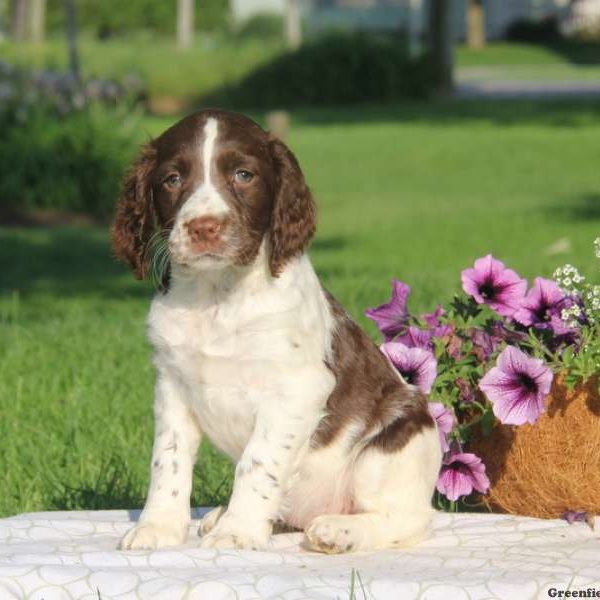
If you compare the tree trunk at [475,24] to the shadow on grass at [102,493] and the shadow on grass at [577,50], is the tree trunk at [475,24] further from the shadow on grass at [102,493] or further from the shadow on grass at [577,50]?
the shadow on grass at [102,493]

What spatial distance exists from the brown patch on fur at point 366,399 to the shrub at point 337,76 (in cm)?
3332

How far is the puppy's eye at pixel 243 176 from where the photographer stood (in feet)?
15.9

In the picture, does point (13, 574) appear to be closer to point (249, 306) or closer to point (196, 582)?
point (196, 582)

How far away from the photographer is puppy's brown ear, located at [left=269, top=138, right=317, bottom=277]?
4965 mm

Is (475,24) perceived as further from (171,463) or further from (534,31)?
(171,463)

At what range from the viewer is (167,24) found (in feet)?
227

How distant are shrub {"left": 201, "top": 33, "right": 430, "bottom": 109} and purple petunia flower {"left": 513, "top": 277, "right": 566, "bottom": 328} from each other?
32.8 meters

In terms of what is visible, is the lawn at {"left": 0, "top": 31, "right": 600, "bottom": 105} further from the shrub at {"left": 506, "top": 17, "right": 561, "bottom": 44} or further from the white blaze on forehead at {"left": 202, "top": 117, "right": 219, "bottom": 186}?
the white blaze on forehead at {"left": 202, "top": 117, "right": 219, "bottom": 186}

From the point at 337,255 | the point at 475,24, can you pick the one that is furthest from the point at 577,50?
the point at 337,255

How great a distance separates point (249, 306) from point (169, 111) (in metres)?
34.2

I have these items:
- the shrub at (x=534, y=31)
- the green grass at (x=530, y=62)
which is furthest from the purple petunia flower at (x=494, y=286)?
the shrub at (x=534, y=31)

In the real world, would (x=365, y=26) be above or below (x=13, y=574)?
below

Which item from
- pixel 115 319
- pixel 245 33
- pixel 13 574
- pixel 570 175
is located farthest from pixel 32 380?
pixel 245 33

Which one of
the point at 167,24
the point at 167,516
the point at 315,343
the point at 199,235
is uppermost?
the point at 199,235
